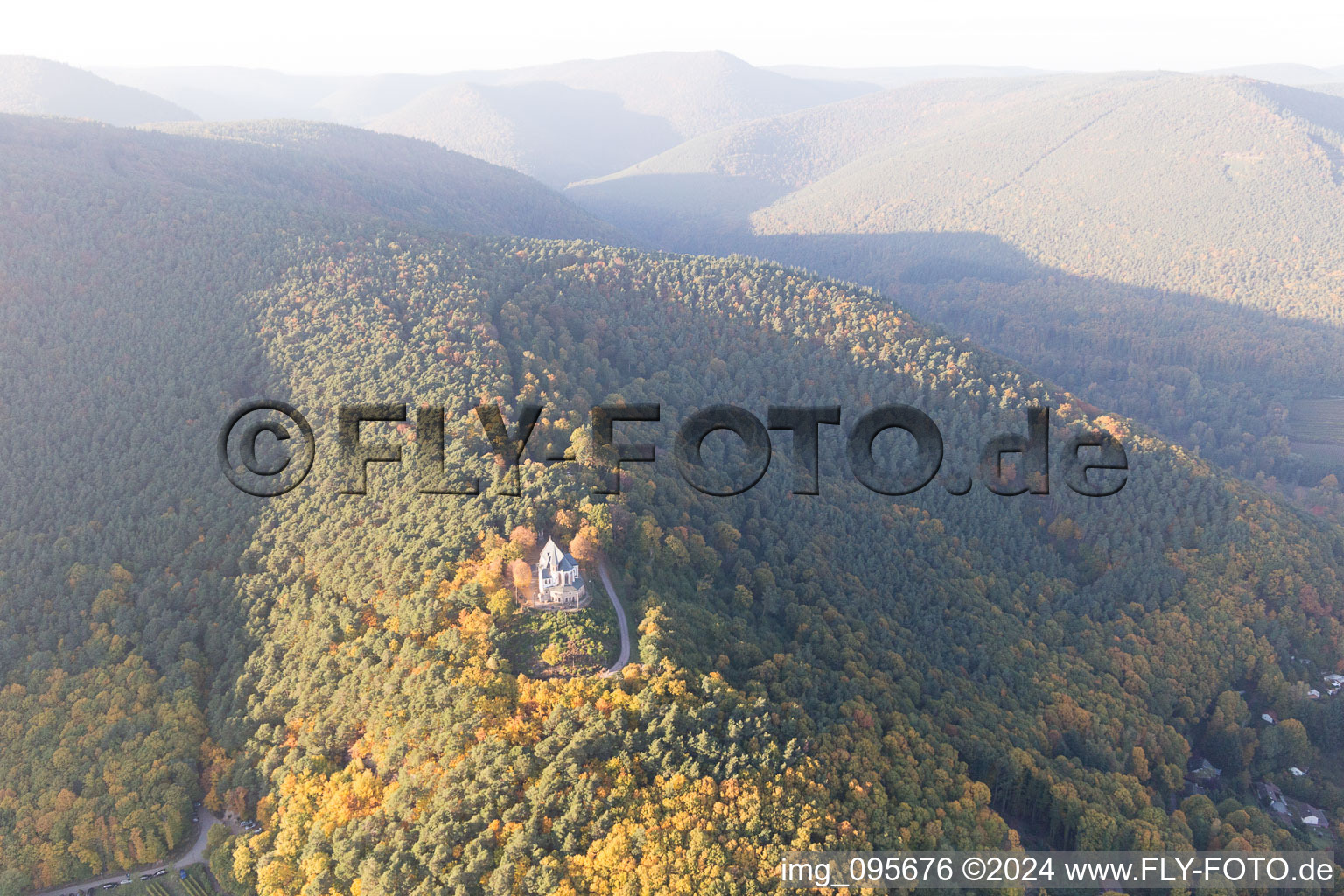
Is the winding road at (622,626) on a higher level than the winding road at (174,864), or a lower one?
higher

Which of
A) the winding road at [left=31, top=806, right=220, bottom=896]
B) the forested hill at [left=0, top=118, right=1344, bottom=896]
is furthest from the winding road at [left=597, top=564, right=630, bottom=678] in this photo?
the winding road at [left=31, top=806, right=220, bottom=896]

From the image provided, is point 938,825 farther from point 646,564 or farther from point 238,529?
point 238,529

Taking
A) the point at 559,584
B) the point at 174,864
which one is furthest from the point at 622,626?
the point at 174,864

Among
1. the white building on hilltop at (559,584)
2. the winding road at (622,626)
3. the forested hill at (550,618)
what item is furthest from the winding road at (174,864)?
the winding road at (622,626)

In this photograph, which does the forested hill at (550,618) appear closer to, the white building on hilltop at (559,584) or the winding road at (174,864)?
the winding road at (174,864)

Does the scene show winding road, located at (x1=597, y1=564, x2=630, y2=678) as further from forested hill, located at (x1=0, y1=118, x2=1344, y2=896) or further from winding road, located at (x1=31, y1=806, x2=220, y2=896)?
winding road, located at (x1=31, y1=806, x2=220, y2=896)

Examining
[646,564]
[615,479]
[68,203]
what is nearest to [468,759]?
[646,564]
